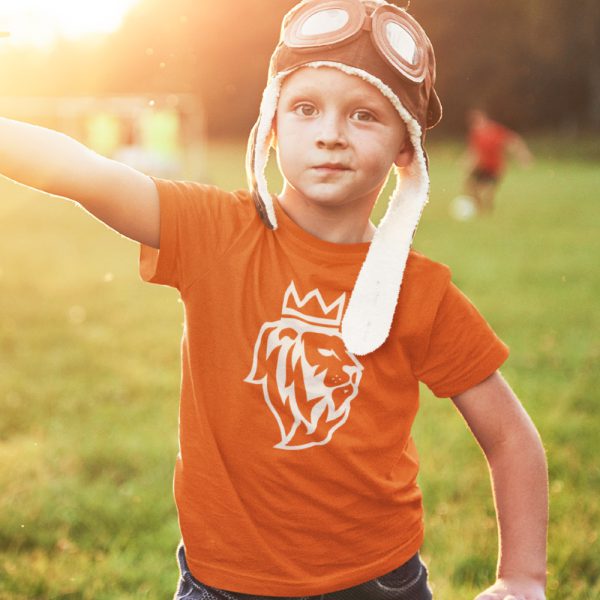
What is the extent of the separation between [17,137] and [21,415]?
292 cm

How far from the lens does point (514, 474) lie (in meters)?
1.89

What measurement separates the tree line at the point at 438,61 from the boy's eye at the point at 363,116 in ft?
96.6

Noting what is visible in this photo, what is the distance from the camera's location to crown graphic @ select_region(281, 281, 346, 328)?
5.82ft

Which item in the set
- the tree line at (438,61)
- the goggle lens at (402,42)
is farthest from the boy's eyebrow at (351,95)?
the tree line at (438,61)

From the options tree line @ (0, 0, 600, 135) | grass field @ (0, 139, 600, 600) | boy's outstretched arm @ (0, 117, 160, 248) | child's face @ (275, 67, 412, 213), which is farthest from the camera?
tree line @ (0, 0, 600, 135)

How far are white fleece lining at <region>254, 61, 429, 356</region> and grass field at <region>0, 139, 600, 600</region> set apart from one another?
53.1 inches

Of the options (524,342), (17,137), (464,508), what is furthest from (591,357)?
(17,137)

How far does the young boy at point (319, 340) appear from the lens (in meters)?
1.75

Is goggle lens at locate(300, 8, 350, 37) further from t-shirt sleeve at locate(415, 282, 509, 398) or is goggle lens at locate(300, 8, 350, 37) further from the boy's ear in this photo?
t-shirt sleeve at locate(415, 282, 509, 398)

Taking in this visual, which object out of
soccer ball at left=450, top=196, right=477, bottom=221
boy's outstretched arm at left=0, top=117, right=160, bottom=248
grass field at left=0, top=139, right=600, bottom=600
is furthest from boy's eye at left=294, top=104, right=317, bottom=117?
soccer ball at left=450, top=196, right=477, bottom=221

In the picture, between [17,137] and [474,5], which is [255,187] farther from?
[474,5]

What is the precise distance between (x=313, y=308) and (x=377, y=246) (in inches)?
7.1

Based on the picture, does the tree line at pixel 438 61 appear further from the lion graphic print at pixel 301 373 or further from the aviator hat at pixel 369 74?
the lion graphic print at pixel 301 373

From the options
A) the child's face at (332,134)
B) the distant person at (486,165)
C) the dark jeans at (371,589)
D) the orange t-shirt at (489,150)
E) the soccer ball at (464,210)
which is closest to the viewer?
the child's face at (332,134)
